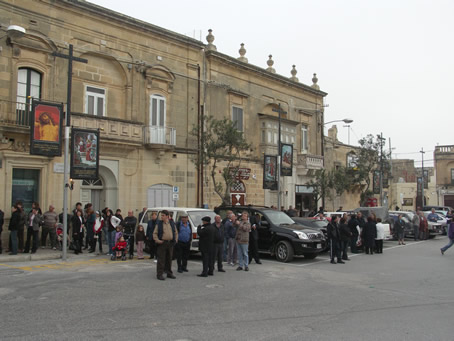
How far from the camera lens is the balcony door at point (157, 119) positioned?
23109 mm

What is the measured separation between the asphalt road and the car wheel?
3.31 feet

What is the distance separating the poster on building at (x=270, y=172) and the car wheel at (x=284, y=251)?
386 inches

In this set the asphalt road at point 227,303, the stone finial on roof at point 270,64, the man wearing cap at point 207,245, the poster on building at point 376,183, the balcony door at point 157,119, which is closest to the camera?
the asphalt road at point 227,303

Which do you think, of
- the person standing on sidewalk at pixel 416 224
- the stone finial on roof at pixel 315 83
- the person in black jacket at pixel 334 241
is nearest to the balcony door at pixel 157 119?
the person in black jacket at pixel 334 241

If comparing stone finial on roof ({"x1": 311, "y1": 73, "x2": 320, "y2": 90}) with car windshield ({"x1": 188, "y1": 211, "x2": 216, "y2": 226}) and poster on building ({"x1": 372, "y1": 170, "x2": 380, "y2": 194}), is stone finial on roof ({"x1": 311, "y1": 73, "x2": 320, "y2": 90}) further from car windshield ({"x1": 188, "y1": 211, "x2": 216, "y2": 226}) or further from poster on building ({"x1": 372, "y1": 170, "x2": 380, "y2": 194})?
car windshield ({"x1": 188, "y1": 211, "x2": 216, "y2": 226})

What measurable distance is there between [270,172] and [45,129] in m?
13.8

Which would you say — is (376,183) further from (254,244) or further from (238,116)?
(254,244)

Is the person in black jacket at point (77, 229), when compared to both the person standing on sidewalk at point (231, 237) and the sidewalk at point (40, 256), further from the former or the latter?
the person standing on sidewalk at point (231, 237)

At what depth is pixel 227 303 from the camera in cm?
862

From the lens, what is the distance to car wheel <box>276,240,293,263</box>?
14891 mm

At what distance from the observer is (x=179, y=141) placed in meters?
25.1

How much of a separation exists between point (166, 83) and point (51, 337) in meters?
19.7

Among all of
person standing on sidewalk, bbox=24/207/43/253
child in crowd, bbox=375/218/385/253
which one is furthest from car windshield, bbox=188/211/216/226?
child in crowd, bbox=375/218/385/253

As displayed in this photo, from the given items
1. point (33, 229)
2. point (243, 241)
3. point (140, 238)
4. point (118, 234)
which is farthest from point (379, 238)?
point (33, 229)
